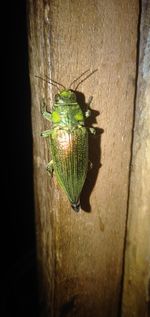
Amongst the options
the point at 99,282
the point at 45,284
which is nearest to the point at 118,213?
the point at 99,282

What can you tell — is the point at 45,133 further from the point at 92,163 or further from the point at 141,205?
the point at 141,205

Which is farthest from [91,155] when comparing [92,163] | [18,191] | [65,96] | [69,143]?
[18,191]

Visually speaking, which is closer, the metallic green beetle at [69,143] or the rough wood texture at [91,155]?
the rough wood texture at [91,155]

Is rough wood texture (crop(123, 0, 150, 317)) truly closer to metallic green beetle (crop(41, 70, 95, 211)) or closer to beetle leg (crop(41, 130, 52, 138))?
metallic green beetle (crop(41, 70, 95, 211))

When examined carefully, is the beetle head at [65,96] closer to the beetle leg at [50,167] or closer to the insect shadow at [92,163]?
the insect shadow at [92,163]

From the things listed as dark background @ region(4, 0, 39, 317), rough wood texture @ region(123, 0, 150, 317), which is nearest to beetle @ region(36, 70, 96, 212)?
rough wood texture @ region(123, 0, 150, 317)

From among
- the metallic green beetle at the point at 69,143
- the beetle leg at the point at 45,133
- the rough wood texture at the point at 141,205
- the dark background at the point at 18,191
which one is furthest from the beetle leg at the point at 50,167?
the dark background at the point at 18,191
